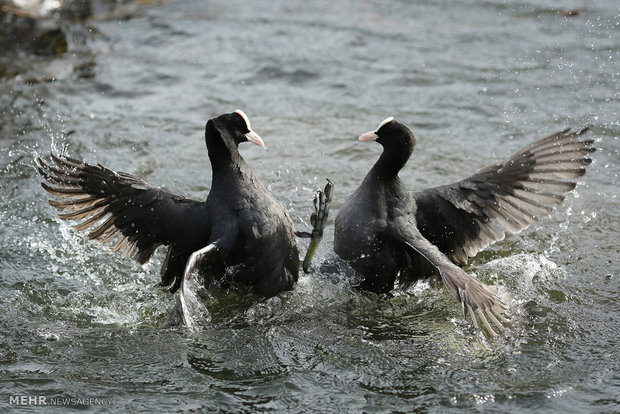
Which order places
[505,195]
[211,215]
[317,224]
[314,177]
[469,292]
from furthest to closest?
[314,177]
[317,224]
[505,195]
[211,215]
[469,292]

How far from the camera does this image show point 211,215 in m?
4.62

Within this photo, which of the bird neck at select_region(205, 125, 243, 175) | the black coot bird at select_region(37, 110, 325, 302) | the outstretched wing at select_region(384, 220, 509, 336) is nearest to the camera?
the outstretched wing at select_region(384, 220, 509, 336)

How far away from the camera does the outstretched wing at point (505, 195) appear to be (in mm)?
4828

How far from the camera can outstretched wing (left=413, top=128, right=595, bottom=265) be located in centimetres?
483

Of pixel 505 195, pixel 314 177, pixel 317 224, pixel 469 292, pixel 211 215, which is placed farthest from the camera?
pixel 314 177

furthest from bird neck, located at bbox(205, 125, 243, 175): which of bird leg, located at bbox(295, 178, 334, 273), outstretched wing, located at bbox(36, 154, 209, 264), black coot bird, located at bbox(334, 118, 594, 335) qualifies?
black coot bird, located at bbox(334, 118, 594, 335)

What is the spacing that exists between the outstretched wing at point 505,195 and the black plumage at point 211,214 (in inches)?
36.4

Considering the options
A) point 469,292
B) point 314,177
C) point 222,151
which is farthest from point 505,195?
point 314,177

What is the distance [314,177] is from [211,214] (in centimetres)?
195

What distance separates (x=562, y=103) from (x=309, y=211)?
296 cm

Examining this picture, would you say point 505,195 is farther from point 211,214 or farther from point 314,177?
point 314,177

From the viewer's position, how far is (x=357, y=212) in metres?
4.86

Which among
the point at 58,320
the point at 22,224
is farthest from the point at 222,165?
the point at 22,224

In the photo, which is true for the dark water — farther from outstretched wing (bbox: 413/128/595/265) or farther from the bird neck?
the bird neck
